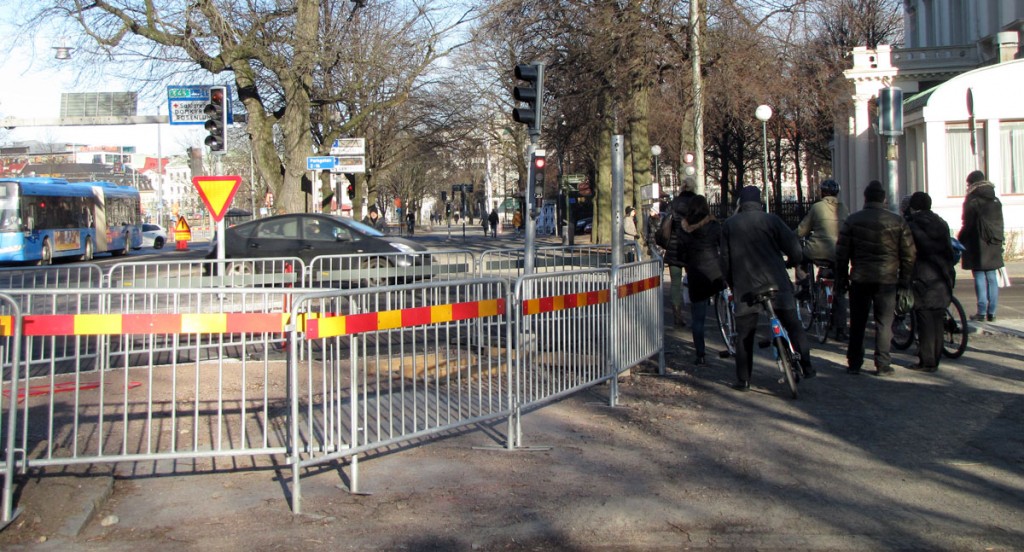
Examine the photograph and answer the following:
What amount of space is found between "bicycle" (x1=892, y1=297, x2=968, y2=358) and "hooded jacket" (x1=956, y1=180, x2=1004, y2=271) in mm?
1391

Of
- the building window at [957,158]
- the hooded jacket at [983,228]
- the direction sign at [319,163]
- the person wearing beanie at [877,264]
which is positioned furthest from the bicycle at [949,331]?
the building window at [957,158]

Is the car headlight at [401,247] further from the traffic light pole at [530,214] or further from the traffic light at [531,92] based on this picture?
the traffic light at [531,92]

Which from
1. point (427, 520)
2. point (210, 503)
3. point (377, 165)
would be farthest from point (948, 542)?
point (377, 165)

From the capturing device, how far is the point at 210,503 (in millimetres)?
5520

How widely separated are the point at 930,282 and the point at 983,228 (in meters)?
2.45

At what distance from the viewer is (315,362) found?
5.94 meters

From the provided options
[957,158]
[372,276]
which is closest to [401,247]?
[372,276]

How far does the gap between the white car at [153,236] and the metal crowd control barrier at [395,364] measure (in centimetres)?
5103

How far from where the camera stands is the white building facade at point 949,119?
24938mm

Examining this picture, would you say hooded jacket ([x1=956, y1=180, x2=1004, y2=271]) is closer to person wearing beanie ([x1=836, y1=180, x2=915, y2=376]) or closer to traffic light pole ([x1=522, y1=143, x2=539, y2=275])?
person wearing beanie ([x1=836, y1=180, x2=915, y2=376])

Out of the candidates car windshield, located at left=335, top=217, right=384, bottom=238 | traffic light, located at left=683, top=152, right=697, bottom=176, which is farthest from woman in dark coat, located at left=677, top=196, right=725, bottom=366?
traffic light, located at left=683, top=152, right=697, bottom=176

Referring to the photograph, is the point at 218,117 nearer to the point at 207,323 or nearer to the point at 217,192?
the point at 217,192

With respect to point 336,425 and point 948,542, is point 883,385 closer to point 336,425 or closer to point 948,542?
point 948,542

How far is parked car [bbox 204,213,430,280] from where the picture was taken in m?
19.0
